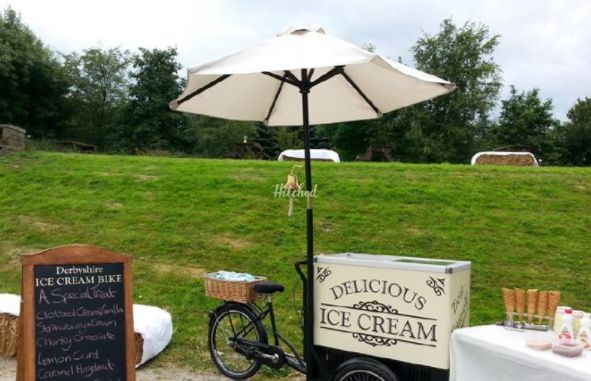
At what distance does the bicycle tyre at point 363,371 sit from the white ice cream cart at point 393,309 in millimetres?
66

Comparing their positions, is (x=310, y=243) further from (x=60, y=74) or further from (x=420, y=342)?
(x=60, y=74)

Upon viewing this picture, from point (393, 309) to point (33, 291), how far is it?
2.36m

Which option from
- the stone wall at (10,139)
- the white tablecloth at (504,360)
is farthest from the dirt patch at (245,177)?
the white tablecloth at (504,360)

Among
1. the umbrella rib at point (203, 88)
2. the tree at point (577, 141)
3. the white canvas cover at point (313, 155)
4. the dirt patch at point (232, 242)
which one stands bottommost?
the dirt patch at point (232, 242)

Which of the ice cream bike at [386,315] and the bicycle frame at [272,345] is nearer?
the ice cream bike at [386,315]

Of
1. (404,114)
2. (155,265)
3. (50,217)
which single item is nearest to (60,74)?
(404,114)

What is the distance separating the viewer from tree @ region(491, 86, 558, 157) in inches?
1460

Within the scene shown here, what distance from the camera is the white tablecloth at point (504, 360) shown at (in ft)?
8.77

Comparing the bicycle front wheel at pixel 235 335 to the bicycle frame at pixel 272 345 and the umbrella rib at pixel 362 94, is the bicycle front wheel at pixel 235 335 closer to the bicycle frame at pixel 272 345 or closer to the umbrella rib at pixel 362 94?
the bicycle frame at pixel 272 345

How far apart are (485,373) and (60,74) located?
120ft

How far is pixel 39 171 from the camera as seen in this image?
12.1 meters

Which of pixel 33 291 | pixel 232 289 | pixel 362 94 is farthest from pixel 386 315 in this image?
pixel 33 291

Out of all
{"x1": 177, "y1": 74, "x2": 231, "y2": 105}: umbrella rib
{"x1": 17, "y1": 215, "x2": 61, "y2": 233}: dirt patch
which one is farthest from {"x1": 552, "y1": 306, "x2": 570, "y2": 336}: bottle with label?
{"x1": 17, "y1": 215, "x2": 61, "y2": 233}: dirt patch

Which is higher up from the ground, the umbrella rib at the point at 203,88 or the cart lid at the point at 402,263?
the umbrella rib at the point at 203,88
